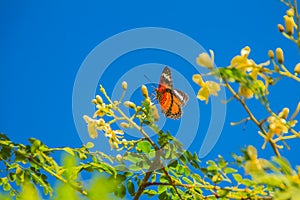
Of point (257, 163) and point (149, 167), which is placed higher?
point (149, 167)

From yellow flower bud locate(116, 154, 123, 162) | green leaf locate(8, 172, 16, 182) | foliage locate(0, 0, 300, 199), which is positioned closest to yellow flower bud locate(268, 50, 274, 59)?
foliage locate(0, 0, 300, 199)

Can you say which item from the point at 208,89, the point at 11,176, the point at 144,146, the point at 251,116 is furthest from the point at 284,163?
the point at 11,176

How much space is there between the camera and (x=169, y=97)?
1.10 metres

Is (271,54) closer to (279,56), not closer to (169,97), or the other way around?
(279,56)

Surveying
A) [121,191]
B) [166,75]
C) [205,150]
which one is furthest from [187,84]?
[121,191]

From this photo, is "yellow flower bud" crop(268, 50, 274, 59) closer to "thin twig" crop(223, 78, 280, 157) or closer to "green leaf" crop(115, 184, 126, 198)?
"thin twig" crop(223, 78, 280, 157)

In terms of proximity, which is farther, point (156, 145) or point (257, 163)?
point (156, 145)

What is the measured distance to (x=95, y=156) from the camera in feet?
3.22

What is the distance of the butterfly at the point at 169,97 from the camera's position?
3.50 feet

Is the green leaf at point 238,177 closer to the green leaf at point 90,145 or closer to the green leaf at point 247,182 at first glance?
the green leaf at point 247,182

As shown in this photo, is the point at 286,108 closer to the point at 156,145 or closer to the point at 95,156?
the point at 156,145

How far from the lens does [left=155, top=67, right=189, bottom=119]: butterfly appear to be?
1067mm

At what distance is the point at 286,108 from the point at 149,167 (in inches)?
13.1

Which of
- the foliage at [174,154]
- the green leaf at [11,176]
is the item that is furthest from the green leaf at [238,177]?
the green leaf at [11,176]
